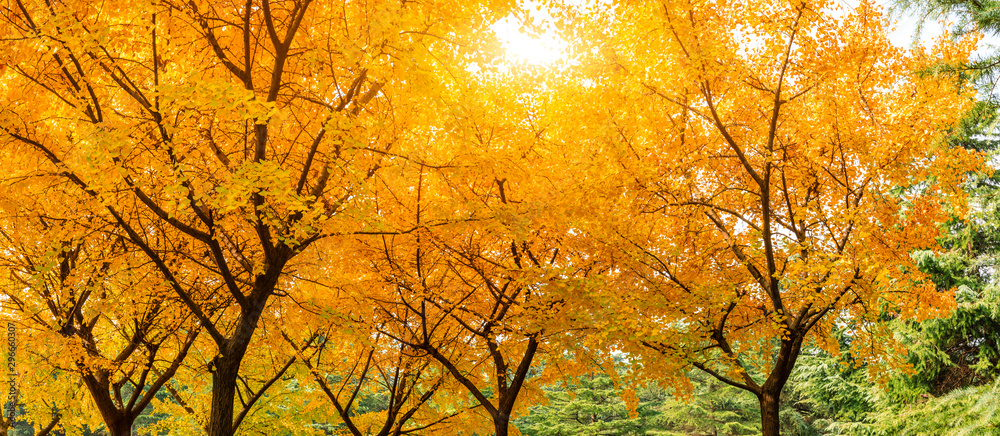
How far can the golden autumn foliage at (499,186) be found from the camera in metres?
5.09

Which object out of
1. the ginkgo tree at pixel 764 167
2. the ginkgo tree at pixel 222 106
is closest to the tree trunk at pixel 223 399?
the ginkgo tree at pixel 222 106

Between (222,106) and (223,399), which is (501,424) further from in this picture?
(222,106)

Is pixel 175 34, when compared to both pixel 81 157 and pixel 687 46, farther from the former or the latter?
pixel 687 46

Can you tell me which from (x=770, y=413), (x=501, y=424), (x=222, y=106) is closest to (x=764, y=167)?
(x=770, y=413)

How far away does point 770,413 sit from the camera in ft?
23.7

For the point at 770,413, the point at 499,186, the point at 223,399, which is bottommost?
the point at 770,413

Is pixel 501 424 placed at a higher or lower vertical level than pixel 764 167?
lower

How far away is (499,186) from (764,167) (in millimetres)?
3395

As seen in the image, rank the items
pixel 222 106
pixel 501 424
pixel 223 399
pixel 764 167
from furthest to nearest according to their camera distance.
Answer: pixel 501 424 < pixel 764 167 < pixel 223 399 < pixel 222 106

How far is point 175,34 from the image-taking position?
4.95m

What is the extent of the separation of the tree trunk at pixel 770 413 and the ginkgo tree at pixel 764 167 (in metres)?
0.02

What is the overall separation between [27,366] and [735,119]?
1184cm

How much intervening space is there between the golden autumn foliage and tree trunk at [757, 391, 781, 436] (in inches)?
1.2

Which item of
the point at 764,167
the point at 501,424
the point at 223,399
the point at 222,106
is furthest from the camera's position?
the point at 501,424
